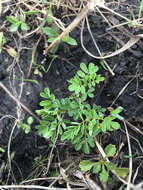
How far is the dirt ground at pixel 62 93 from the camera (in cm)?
186

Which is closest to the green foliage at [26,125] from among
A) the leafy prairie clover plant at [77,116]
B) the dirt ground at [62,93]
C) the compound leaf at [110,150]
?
the dirt ground at [62,93]

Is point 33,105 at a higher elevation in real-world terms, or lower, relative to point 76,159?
higher

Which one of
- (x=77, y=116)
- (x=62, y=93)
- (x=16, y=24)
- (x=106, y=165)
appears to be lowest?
(x=106, y=165)

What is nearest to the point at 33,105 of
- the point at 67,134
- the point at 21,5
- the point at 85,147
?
the point at 67,134

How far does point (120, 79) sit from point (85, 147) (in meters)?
0.62

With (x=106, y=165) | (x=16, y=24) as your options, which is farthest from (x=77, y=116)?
(x=16, y=24)

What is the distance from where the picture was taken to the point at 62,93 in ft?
6.29

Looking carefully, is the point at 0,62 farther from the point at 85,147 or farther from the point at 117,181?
the point at 117,181

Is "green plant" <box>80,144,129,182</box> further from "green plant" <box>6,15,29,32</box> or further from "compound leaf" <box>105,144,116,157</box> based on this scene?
"green plant" <box>6,15,29,32</box>

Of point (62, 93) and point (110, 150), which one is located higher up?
point (62, 93)

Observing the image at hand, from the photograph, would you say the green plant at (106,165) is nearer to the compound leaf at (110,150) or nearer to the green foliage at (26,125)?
the compound leaf at (110,150)

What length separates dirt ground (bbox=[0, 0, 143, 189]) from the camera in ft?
6.09

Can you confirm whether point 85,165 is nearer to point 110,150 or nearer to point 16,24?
point 110,150

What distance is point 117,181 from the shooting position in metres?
1.78
